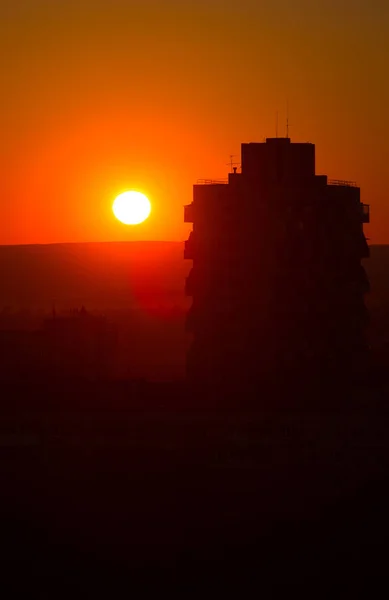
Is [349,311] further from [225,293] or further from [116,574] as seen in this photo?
[116,574]

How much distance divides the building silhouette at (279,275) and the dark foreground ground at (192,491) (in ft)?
14.4

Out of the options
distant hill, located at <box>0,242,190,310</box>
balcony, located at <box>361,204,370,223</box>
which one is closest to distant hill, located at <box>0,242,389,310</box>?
distant hill, located at <box>0,242,190,310</box>

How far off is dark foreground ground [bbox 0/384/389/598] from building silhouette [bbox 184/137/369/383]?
4.38 meters

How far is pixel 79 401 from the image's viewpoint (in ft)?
150

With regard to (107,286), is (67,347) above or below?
below

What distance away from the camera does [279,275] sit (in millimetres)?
53250

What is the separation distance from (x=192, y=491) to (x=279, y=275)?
53.0 feet

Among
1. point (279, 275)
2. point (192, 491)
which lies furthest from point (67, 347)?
point (192, 491)

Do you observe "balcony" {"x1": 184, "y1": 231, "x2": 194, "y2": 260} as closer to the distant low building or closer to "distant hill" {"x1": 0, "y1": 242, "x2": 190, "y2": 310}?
the distant low building

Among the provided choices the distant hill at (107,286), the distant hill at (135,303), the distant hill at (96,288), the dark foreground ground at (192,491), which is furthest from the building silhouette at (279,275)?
the distant hill at (96,288)

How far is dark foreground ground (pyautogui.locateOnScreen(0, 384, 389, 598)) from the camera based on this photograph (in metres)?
32.0

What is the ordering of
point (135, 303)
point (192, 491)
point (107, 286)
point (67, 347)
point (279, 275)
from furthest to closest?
point (107, 286) → point (135, 303) → point (67, 347) → point (279, 275) → point (192, 491)

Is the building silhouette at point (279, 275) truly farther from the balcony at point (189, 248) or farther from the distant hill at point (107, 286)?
the distant hill at point (107, 286)

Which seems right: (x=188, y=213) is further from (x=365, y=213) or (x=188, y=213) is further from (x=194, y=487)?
(x=194, y=487)
